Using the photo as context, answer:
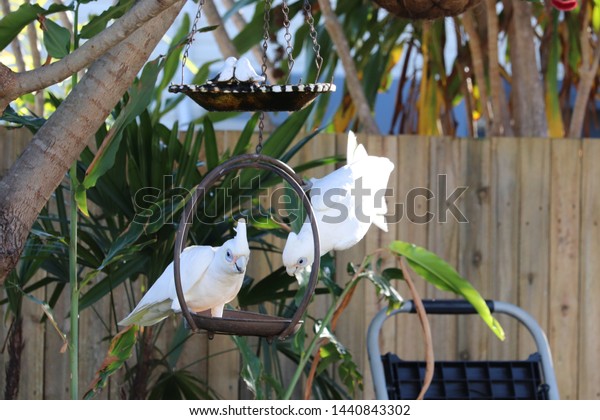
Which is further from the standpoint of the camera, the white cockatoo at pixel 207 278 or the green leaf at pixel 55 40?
the green leaf at pixel 55 40

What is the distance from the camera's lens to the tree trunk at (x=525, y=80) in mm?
3551

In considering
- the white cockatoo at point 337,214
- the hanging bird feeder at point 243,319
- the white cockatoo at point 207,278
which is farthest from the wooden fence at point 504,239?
the hanging bird feeder at point 243,319

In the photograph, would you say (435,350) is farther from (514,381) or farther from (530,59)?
(530,59)

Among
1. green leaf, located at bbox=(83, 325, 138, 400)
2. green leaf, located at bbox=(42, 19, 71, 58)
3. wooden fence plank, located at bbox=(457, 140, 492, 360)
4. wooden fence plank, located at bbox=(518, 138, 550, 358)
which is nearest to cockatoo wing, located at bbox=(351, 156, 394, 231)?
green leaf, located at bbox=(83, 325, 138, 400)

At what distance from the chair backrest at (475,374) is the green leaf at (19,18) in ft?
4.09

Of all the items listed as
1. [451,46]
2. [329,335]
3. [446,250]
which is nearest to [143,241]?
[329,335]

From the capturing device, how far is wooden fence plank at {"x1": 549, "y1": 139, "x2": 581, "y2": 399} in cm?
312

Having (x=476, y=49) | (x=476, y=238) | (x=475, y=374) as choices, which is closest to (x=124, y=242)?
(x=475, y=374)

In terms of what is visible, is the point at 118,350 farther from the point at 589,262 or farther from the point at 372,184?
the point at 589,262

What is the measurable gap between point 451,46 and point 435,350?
13.2ft

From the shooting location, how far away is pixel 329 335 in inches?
94.7

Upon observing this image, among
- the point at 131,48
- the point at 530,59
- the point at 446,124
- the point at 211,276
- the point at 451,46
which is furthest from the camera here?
the point at 451,46

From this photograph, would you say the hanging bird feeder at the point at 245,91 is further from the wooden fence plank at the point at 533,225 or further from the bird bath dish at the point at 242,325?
the wooden fence plank at the point at 533,225

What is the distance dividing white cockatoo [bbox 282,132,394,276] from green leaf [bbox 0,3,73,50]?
2.49ft
